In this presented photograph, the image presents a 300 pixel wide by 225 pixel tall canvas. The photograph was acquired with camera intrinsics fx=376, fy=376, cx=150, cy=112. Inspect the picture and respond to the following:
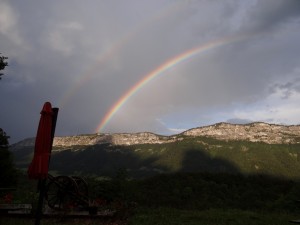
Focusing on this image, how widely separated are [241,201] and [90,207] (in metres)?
11.2

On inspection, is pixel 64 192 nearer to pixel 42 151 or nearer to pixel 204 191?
pixel 42 151

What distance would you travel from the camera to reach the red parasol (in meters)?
7.45

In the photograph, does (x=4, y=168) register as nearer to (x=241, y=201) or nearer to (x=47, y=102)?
(x=241, y=201)

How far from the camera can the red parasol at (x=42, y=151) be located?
745cm

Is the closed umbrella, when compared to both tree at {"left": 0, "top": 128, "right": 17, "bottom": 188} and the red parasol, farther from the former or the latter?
tree at {"left": 0, "top": 128, "right": 17, "bottom": 188}

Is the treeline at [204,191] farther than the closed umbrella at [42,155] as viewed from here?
Yes

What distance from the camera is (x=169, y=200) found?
21500 millimetres

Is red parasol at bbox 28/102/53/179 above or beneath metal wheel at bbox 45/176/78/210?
above

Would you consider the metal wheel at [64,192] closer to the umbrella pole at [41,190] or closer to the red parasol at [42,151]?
the umbrella pole at [41,190]

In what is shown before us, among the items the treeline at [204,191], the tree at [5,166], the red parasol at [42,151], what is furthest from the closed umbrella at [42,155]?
the tree at [5,166]

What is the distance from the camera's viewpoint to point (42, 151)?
24.7 ft

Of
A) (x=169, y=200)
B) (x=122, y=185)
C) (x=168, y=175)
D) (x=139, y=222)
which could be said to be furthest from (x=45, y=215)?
(x=168, y=175)

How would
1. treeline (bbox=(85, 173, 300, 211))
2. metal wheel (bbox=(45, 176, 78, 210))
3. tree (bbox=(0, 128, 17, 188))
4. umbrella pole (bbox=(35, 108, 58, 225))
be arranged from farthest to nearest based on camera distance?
tree (bbox=(0, 128, 17, 188))
treeline (bbox=(85, 173, 300, 211))
metal wheel (bbox=(45, 176, 78, 210))
umbrella pole (bbox=(35, 108, 58, 225))

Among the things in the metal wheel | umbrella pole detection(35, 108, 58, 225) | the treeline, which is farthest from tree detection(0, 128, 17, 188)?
umbrella pole detection(35, 108, 58, 225)
